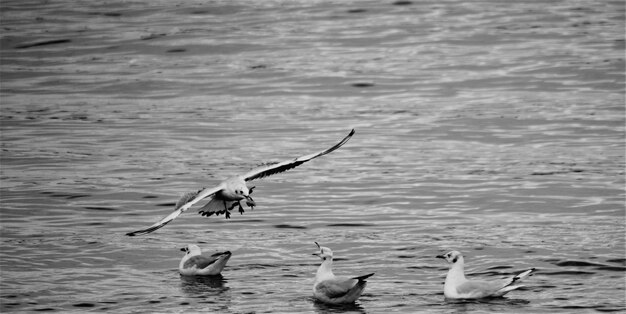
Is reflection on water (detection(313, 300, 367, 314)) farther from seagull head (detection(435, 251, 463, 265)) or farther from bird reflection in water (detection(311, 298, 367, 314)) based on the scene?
seagull head (detection(435, 251, 463, 265))

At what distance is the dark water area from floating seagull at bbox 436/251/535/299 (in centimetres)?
Answer: 15

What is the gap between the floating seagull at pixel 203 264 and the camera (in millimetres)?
15953

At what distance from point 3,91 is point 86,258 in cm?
1641

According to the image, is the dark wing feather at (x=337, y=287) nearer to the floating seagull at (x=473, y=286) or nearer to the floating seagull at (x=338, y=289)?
the floating seagull at (x=338, y=289)

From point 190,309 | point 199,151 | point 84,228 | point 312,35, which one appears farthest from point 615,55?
point 190,309

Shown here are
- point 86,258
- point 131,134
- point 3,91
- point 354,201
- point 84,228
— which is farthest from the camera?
point 3,91

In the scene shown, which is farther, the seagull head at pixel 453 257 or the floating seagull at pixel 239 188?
the floating seagull at pixel 239 188

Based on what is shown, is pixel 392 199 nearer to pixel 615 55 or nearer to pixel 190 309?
pixel 190 309

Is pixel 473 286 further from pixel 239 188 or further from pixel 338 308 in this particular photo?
pixel 239 188

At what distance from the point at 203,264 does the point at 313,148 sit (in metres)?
10.0

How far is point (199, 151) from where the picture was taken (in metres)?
25.8

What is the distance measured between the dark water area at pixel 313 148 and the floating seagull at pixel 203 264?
20 centimetres

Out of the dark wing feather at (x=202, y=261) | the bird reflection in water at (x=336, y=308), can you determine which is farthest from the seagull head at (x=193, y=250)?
the bird reflection in water at (x=336, y=308)

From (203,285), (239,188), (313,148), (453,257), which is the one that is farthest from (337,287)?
(313,148)
